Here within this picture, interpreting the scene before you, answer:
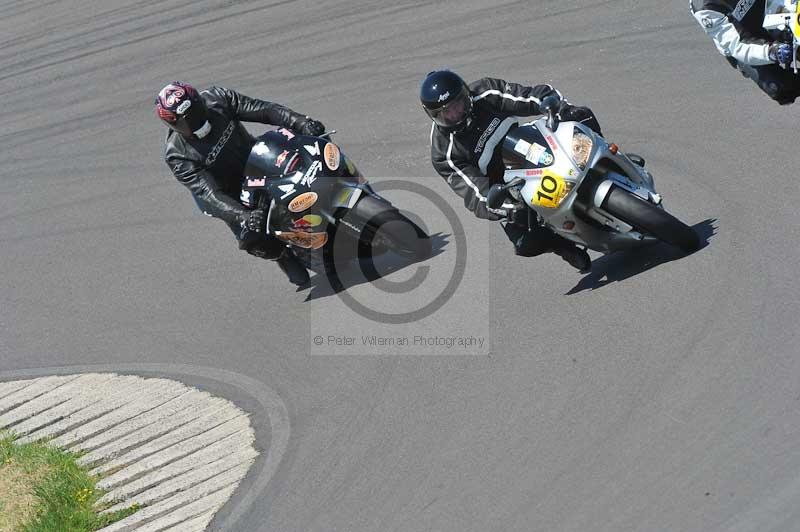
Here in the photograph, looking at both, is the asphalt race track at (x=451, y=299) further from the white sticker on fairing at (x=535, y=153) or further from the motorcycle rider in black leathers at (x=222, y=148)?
the white sticker on fairing at (x=535, y=153)

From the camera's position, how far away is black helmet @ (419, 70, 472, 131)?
788 cm

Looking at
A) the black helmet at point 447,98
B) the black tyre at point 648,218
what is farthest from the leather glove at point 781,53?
the black helmet at point 447,98

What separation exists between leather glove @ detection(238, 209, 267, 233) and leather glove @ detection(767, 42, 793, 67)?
4.17 m

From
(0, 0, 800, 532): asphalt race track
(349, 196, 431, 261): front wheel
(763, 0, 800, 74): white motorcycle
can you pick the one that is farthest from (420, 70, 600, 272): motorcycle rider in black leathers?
(763, 0, 800, 74): white motorcycle

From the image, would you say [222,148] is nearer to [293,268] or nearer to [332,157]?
[332,157]

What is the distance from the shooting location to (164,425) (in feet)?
26.5

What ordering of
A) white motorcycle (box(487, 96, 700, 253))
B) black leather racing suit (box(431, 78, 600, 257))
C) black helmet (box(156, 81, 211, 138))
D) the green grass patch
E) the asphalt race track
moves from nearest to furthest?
1. the asphalt race track
2. the green grass patch
3. white motorcycle (box(487, 96, 700, 253))
4. black leather racing suit (box(431, 78, 600, 257))
5. black helmet (box(156, 81, 211, 138))

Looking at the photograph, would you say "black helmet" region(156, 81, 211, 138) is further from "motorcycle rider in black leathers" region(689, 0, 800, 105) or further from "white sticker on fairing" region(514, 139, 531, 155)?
"motorcycle rider in black leathers" region(689, 0, 800, 105)

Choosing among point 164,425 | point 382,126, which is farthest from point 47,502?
point 382,126

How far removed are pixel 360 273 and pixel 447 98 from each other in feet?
7.76

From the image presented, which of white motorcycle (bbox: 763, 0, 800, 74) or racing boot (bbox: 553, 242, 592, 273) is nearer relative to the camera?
white motorcycle (bbox: 763, 0, 800, 74)

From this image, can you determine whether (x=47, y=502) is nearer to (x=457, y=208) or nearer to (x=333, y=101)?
(x=457, y=208)

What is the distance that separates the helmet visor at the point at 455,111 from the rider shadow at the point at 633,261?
151 centimetres

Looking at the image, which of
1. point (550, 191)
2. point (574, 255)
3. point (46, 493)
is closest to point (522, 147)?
point (550, 191)
